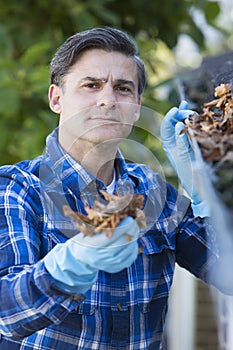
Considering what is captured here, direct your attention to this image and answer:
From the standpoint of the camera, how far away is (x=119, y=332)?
1.58m

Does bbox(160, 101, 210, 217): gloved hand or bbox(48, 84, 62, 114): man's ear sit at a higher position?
bbox(48, 84, 62, 114): man's ear

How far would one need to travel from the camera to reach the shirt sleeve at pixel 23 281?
1.26 metres

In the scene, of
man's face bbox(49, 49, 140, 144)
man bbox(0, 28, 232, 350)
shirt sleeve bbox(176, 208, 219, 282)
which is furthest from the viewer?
shirt sleeve bbox(176, 208, 219, 282)

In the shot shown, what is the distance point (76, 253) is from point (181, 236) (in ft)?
2.02

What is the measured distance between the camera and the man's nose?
162 centimetres

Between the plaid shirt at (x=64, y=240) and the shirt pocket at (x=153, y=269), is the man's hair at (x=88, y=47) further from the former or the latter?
the shirt pocket at (x=153, y=269)

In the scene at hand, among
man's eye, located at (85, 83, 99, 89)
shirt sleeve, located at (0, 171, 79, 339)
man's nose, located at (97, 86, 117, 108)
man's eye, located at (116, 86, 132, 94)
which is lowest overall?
shirt sleeve, located at (0, 171, 79, 339)

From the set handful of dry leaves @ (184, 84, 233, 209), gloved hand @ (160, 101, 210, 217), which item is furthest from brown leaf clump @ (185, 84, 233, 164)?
gloved hand @ (160, 101, 210, 217)

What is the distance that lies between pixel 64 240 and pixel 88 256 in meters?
0.36

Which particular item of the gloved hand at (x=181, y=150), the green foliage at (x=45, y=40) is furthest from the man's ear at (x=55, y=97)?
the green foliage at (x=45, y=40)

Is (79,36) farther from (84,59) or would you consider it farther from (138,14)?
(138,14)

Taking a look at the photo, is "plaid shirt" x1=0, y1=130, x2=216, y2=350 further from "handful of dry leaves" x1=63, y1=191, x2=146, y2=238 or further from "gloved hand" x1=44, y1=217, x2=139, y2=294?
"handful of dry leaves" x1=63, y1=191, x2=146, y2=238

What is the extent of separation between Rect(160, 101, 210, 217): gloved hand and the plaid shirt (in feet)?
0.33

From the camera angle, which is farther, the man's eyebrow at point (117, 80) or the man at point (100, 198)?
the man's eyebrow at point (117, 80)
